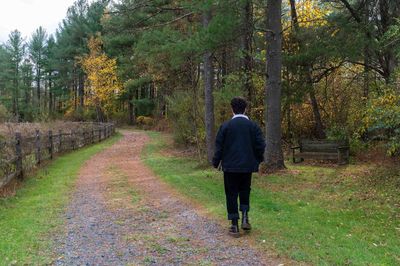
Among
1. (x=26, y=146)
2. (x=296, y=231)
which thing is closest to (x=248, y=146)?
(x=296, y=231)

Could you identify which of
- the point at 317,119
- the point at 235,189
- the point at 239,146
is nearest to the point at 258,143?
the point at 239,146

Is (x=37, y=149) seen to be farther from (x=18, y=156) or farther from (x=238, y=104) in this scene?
(x=238, y=104)

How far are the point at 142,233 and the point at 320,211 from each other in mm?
3286

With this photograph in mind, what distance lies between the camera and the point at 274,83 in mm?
12250

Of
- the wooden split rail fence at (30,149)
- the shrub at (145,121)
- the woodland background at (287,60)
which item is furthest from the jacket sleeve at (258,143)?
the shrub at (145,121)

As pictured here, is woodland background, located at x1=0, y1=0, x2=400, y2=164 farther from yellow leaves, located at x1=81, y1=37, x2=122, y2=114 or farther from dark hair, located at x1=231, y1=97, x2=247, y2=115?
yellow leaves, located at x1=81, y1=37, x2=122, y2=114

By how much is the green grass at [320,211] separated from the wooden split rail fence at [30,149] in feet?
13.2

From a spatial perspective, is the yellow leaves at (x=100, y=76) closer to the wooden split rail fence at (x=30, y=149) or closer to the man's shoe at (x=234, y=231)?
the wooden split rail fence at (x=30, y=149)

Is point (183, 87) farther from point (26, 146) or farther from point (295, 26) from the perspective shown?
point (26, 146)

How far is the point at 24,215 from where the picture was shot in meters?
7.78

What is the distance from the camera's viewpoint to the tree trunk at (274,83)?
12.2 m

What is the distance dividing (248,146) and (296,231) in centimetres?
149

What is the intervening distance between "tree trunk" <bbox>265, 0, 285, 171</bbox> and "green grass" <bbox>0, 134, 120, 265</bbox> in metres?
5.61

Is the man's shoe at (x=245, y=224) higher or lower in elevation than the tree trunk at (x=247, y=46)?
lower
